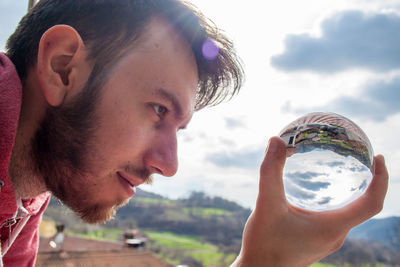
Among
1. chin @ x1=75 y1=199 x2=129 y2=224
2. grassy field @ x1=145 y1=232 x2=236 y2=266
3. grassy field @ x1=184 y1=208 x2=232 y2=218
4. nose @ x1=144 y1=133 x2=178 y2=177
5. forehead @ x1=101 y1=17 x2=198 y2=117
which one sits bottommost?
grassy field @ x1=145 y1=232 x2=236 y2=266

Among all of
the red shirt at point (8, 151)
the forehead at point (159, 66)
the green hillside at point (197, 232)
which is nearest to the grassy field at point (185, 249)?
the green hillside at point (197, 232)

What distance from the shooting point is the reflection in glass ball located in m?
1.20

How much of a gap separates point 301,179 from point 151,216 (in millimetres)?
53797

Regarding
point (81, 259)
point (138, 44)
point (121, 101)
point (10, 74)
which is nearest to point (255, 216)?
point (121, 101)

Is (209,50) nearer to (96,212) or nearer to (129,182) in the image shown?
(129,182)

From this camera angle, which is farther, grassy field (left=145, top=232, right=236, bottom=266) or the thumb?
grassy field (left=145, top=232, right=236, bottom=266)

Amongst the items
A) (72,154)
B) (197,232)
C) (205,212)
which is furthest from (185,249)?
(72,154)

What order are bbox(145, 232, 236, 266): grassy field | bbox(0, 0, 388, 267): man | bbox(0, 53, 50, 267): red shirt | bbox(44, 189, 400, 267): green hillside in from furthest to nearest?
bbox(145, 232, 236, 266): grassy field, bbox(44, 189, 400, 267): green hillside, bbox(0, 0, 388, 267): man, bbox(0, 53, 50, 267): red shirt

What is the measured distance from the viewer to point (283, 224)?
1211 millimetres

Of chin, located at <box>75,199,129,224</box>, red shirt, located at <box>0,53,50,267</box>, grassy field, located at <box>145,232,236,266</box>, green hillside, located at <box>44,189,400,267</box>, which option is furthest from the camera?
grassy field, located at <box>145,232,236,266</box>

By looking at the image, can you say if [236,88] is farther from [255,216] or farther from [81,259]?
[81,259]

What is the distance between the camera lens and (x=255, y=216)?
1.24m

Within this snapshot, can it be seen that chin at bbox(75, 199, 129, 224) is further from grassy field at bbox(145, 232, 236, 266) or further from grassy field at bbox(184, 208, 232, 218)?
grassy field at bbox(184, 208, 232, 218)

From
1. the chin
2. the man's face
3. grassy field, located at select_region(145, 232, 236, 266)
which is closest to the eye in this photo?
the man's face
